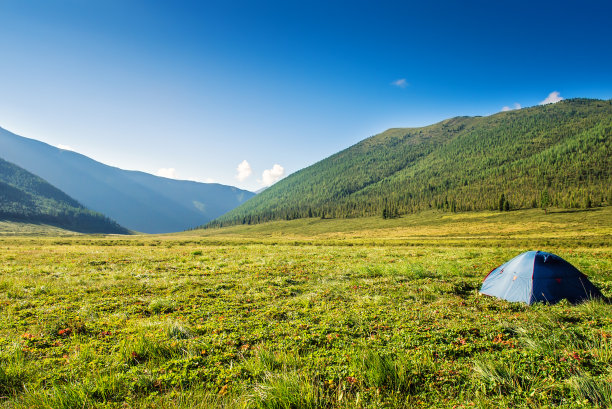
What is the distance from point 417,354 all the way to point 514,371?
163 cm

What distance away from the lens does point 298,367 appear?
507 centimetres

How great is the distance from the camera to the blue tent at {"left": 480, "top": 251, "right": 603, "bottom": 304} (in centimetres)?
988

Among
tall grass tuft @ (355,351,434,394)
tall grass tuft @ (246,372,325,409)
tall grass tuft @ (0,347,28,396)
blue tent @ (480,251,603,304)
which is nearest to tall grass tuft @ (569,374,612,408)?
tall grass tuft @ (355,351,434,394)

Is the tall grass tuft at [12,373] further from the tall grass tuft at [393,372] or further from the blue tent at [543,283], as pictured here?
the blue tent at [543,283]

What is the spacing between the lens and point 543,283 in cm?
1005

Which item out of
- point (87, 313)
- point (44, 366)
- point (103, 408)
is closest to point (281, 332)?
point (103, 408)

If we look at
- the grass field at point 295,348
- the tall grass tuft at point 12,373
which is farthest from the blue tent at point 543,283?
the tall grass tuft at point 12,373

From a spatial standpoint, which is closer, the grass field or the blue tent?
the grass field

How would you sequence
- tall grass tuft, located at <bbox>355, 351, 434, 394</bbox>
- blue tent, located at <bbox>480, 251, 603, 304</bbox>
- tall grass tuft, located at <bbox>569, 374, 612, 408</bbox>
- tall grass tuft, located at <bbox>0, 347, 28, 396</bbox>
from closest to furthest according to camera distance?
tall grass tuft, located at <bbox>569, 374, 612, 408</bbox>, tall grass tuft, located at <bbox>0, 347, 28, 396</bbox>, tall grass tuft, located at <bbox>355, 351, 434, 394</bbox>, blue tent, located at <bbox>480, 251, 603, 304</bbox>

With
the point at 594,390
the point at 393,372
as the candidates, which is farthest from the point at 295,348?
the point at 594,390

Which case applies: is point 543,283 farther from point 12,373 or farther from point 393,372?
point 12,373

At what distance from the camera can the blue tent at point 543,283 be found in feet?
32.4

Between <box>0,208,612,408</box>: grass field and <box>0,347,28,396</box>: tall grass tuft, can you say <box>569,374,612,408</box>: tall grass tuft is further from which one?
<box>0,347,28,396</box>: tall grass tuft

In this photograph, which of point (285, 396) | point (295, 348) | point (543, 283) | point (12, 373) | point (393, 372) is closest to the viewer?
point (285, 396)
